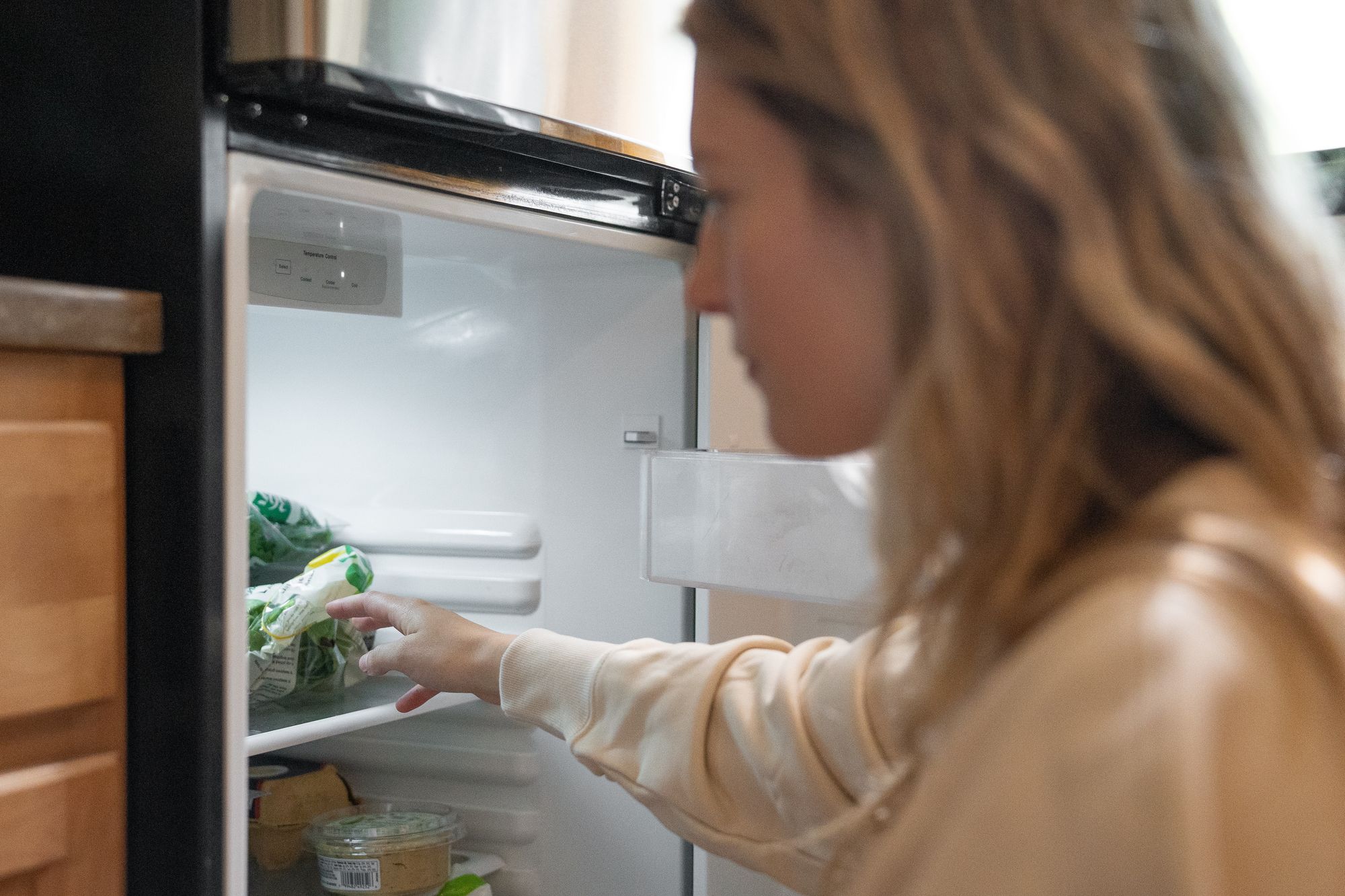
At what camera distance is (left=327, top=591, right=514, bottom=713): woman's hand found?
38.4 inches

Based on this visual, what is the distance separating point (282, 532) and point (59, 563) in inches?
23.6

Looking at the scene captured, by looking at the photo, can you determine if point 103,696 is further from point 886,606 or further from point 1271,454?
point 1271,454

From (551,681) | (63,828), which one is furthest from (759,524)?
(63,828)

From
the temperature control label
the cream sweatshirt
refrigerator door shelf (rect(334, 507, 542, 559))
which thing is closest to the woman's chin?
the cream sweatshirt

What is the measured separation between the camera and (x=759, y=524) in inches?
41.9

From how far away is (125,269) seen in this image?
0.85m

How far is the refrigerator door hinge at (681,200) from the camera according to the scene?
3.90ft

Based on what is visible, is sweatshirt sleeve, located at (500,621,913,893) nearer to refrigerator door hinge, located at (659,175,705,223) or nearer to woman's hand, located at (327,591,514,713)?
woman's hand, located at (327,591,514,713)

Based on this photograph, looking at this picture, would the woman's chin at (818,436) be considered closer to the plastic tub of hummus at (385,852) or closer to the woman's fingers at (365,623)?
the woman's fingers at (365,623)

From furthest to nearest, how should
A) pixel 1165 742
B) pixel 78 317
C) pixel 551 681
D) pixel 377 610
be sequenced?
pixel 377 610 < pixel 551 681 < pixel 78 317 < pixel 1165 742

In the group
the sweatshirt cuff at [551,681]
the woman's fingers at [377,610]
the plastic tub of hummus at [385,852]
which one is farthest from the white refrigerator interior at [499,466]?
the sweatshirt cuff at [551,681]

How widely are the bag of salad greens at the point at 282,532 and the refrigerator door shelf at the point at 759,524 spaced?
494 millimetres

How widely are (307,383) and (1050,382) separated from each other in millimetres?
1245

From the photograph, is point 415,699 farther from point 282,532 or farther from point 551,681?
point 282,532
